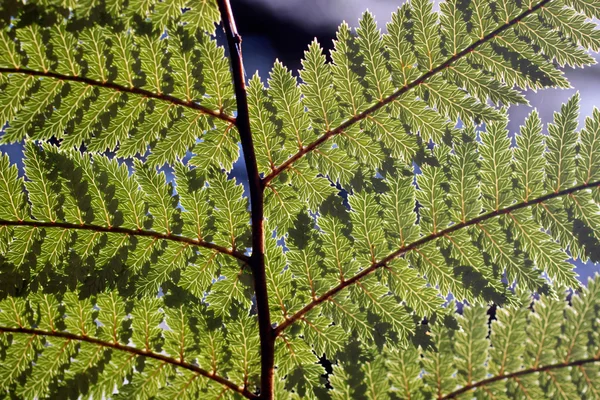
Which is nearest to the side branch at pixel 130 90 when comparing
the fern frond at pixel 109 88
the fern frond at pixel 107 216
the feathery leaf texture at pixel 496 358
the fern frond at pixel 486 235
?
the fern frond at pixel 109 88

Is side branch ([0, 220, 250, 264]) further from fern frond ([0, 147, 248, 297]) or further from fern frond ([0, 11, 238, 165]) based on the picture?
fern frond ([0, 11, 238, 165])

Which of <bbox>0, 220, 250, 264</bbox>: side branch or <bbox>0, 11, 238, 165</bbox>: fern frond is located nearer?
<bbox>0, 11, 238, 165</bbox>: fern frond

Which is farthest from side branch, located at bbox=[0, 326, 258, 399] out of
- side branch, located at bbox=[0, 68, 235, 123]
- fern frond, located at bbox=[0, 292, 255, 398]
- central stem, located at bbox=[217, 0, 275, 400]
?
Result: side branch, located at bbox=[0, 68, 235, 123]

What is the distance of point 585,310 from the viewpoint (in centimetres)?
166

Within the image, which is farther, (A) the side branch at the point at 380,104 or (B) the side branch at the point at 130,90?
(A) the side branch at the point at 380,104

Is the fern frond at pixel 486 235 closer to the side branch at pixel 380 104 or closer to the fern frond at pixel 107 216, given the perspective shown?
the side branch at pixel 380 104

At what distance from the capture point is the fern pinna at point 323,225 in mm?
1621

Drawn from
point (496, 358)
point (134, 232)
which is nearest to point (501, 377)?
point (496, 358)

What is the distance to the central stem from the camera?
1574 mm

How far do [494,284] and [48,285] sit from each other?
1.51 metres

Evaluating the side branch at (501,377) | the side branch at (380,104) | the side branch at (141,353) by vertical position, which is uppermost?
the side branch at (380,104)

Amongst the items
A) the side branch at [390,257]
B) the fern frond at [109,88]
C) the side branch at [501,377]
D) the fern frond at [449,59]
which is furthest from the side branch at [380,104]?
the side branch at [501,377]

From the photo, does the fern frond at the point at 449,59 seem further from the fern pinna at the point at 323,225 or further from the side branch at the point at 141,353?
the side branch at the point at 141,353

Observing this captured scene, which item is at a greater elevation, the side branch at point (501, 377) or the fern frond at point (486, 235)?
the fern frond at point (486, 235)
